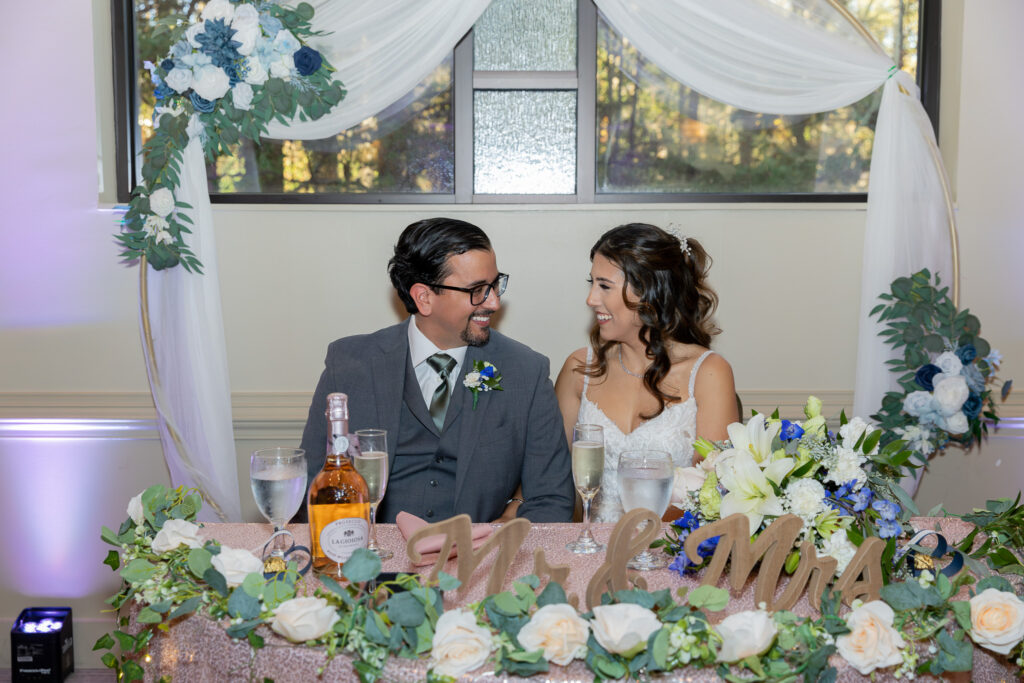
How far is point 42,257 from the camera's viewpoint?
10.9 feet

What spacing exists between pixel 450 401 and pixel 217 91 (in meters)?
1.36

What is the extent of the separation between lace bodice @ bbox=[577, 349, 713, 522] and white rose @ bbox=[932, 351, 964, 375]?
0.96 meters

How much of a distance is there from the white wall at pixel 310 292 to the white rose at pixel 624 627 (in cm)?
234

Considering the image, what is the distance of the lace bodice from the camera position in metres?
2.62

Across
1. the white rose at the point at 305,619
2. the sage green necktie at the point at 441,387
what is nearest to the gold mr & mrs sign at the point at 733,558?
the white rose at the point at 305,619

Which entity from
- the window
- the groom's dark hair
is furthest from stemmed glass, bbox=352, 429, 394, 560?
the window

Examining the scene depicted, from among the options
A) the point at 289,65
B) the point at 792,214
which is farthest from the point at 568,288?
the point at 289,65

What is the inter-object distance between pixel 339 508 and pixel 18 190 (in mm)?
2560

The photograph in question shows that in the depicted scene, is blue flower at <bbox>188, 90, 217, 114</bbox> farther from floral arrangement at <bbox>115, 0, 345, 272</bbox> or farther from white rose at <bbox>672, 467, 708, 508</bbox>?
white rose at <bbox>672, 467, 708, 508</bbox>

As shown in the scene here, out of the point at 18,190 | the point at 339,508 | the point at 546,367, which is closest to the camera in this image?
the point at 339,508

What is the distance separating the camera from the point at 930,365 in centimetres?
306

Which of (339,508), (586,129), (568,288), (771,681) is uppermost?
(586,129)

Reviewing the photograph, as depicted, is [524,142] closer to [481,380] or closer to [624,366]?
[624,366]

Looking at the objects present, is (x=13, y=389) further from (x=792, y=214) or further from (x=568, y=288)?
(x=792, y=214)
